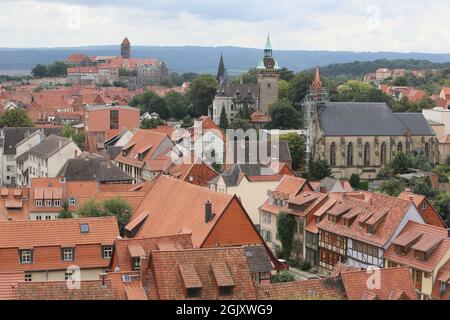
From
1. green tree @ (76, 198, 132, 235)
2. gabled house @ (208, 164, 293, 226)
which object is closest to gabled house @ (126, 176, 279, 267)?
green tree @ (76, 198, 132, 235)

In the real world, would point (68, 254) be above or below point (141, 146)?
below

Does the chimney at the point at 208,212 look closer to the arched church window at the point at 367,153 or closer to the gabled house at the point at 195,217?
the gabled house at the point at 195,217

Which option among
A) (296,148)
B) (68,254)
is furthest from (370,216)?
(296,148)

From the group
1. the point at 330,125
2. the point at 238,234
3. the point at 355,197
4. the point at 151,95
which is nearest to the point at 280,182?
the point at 355,197

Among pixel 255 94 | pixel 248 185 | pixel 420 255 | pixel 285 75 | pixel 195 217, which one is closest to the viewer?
pixel 420 255

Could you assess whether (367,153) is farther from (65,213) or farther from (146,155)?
(65,213)

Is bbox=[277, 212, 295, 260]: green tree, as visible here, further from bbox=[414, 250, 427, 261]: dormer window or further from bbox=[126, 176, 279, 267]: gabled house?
bbox=[414, 250, 427, 261]: dormer window
